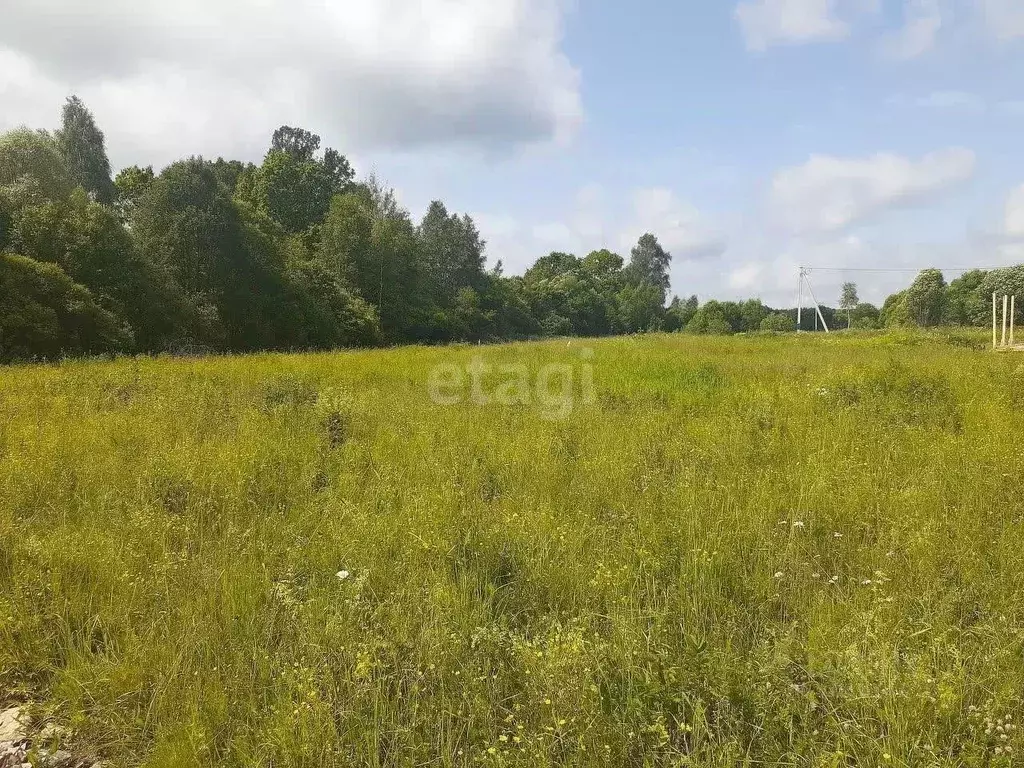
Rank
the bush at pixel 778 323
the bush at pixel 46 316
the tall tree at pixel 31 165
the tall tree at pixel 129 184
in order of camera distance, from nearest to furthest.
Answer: the bush at pixel 46 316, the tall tree at pixel 31 165, the tall tree at pixel 129 184, the bush at pixel 778 323

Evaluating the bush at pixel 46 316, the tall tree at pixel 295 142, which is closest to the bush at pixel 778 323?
the tall tree at pixel 295 142

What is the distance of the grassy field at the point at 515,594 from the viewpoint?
196 centimetres

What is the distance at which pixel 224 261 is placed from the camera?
23141 mm

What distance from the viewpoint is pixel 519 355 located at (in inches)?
569

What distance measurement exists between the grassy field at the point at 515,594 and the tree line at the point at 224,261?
1168cm

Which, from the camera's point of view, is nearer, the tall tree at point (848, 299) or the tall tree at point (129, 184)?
the tall tree at point (129, 184)

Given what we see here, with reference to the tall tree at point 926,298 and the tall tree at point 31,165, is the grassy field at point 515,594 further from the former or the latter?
the tall tree at point 926,298

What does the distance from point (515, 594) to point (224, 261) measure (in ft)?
80.4

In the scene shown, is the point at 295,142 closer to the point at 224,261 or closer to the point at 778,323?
the point at 224,261

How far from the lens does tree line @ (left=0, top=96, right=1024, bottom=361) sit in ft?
53.1

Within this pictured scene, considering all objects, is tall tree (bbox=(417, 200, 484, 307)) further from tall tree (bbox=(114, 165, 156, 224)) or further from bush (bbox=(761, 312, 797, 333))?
bush (bbox=(761, 312, 797, 333))

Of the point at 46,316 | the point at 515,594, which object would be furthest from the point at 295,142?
the point at 515,594

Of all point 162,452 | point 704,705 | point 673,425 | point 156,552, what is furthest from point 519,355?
point 704,705

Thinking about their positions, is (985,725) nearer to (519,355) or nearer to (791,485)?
(791,485)
